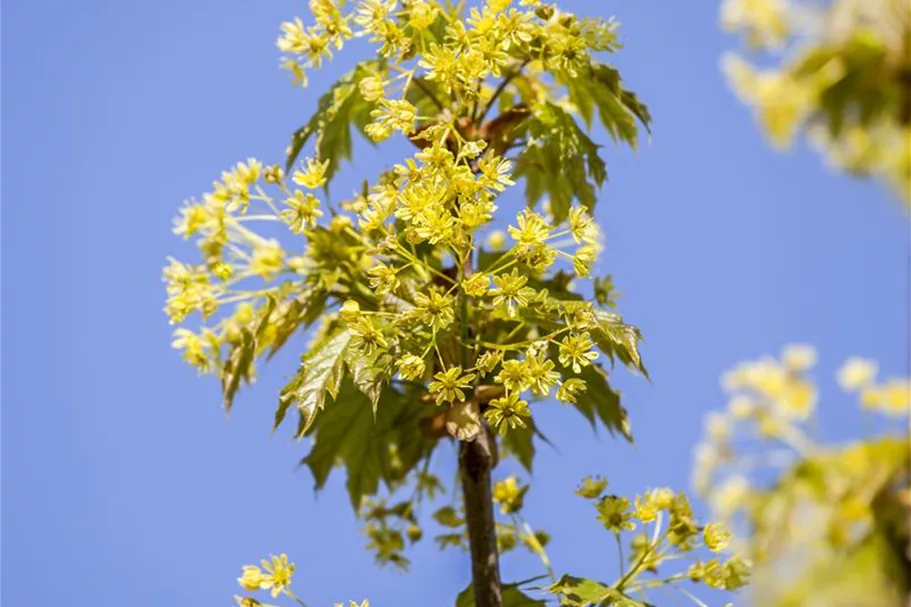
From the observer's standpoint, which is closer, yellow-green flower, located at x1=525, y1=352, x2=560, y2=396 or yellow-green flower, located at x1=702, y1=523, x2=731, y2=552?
yellow-green flower, located at x1=525, y1=352, x2=560, y2=396

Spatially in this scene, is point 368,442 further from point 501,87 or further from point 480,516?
point 501,87

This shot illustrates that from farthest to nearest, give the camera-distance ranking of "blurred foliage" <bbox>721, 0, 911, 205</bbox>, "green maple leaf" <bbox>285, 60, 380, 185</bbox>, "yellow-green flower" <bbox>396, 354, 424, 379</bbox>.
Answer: "green maple leaf" <bbox>285, 60, 380, 185</bbox> < "yellow-green flower" <bbox>396, 354, 424, 379</bbox> < "blurred foliage" <bbox>721, 0, 911, 205</bbox>

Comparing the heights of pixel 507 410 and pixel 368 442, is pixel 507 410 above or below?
below

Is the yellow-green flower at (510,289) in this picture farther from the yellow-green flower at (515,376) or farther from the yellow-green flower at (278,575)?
the yellow-green flower at (278,575)

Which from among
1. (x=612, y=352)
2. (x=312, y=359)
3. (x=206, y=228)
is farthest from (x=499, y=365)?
(x=206, y=228)

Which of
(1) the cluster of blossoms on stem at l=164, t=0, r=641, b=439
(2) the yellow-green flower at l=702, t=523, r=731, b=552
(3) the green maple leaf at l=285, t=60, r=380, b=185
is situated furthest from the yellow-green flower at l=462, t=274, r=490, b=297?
(2) the yellow-green flower at l=702, t=523, r=731, b=552

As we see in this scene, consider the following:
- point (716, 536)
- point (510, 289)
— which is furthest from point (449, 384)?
point (716, 536)

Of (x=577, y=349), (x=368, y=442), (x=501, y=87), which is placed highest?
(x=501, y=87)

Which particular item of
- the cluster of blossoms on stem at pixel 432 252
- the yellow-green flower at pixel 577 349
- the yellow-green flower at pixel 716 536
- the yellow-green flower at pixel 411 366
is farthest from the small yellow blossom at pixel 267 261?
the yellow-green flower at pixel 716 536

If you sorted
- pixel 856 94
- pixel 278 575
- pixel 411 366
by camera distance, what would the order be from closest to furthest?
pixel 856 94
pixel 411 366
pixel 278 575

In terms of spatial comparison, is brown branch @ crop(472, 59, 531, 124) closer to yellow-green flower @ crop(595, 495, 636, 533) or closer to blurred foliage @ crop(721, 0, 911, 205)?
yellow-green flower @ crop(595, 495, 636, 533)

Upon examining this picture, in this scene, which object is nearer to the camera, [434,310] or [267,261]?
[434,310]

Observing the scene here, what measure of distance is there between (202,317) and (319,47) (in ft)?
2.09

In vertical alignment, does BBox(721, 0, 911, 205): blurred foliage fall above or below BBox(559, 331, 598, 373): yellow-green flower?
below
